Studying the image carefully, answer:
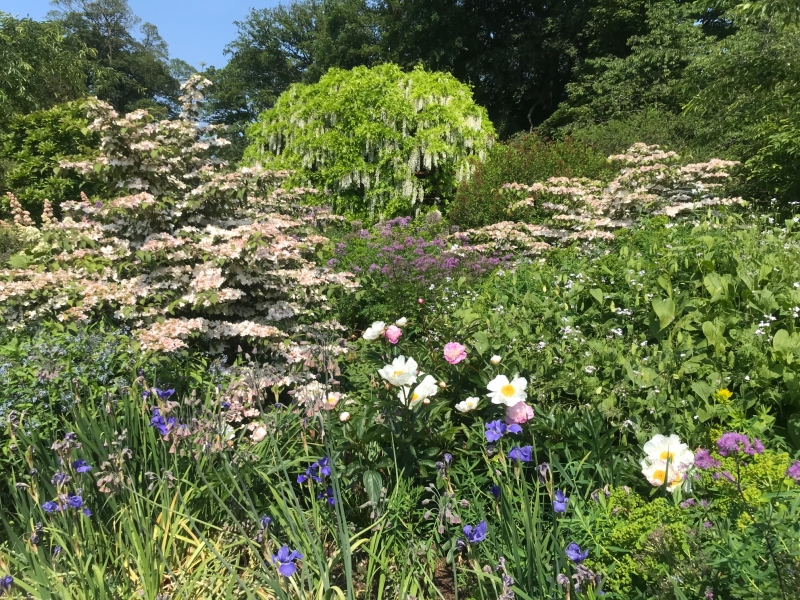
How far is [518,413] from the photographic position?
5.24 ft

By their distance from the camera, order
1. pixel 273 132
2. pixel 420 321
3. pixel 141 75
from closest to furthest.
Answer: pixel 420 321
pixel 273 132
pixel 141 75

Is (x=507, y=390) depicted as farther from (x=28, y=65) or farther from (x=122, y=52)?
(x=122, y=52)

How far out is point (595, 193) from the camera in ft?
23.3

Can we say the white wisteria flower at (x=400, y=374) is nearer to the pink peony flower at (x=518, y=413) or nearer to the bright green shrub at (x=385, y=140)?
the pink peony flower at (x=518, y=413)

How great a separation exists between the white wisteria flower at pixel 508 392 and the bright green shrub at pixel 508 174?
254 inches

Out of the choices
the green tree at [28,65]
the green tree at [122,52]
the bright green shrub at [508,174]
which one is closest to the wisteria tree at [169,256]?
the bright green shrub at [508,174]

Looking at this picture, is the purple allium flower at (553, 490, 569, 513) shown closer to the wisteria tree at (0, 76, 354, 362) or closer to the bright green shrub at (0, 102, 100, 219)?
the wisteria tree at (0, 76, 354, 362)

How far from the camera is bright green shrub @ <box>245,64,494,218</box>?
10203 mm

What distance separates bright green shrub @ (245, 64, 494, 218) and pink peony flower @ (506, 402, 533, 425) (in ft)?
28.9

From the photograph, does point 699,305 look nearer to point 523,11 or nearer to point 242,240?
point 242,240

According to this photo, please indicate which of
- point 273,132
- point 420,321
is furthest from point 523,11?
point 420,321

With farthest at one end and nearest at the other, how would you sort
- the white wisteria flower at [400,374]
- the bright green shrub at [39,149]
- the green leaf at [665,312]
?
the bright green shrub at [39,149] → the green leaf at [665,312] → the white wisteria flower at [400,374]

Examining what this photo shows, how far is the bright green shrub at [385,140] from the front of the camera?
1020cm

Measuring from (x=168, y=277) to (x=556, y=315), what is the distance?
2672 millimetres
